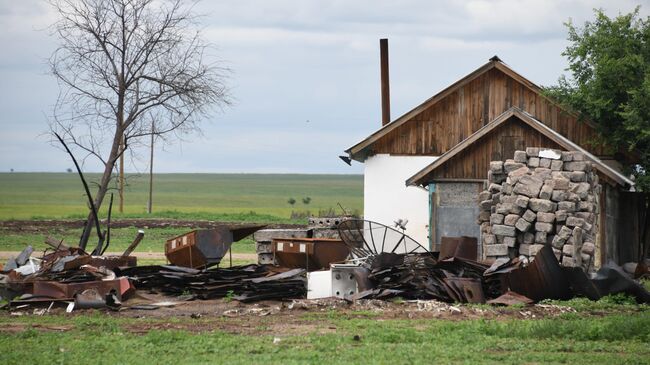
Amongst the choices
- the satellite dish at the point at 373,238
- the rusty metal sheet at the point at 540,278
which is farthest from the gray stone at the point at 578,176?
the satellite dish at the point at 373,238

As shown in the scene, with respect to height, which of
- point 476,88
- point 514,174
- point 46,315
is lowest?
point 46,315

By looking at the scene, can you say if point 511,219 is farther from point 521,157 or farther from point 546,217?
point 521,157

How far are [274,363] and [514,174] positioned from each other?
10.9m

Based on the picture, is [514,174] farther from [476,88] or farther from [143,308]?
[476,88]

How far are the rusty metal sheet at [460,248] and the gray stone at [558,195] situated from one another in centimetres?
202

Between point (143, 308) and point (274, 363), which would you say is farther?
point (143, 308)

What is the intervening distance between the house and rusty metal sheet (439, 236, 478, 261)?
6672mm

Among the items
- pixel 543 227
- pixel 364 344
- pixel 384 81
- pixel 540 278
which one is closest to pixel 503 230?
pixel 543 227

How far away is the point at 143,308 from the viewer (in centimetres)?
1844

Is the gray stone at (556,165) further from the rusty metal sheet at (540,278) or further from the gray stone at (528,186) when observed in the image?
the rusty metal sheet at (540,278)

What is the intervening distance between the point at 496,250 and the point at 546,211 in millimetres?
1265

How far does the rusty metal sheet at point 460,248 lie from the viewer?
22.2 meters

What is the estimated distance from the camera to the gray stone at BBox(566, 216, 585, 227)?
20.8m

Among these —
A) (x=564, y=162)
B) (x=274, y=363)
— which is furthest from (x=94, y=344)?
(x=564, y=162)
